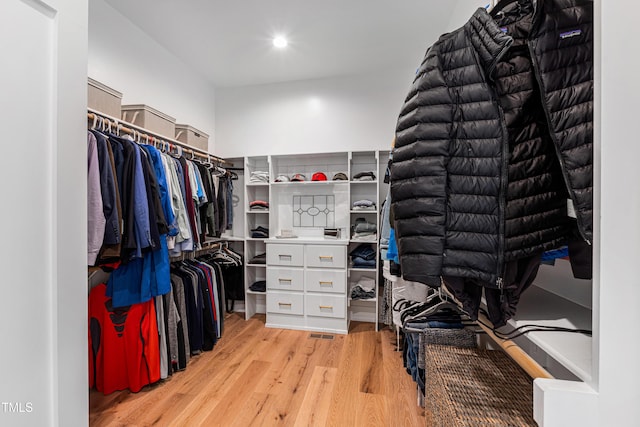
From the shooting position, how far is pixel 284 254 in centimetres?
280

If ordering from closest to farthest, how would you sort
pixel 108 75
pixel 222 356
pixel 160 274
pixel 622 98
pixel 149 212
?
pixel 622 98 < pixel 149 212 < pixel 160 274 < pixel 108 75 < pixel 222 356

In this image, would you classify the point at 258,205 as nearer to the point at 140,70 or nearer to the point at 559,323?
the point at 140,70

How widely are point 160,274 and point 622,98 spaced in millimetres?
2213

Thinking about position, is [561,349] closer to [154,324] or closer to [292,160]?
[154,324]

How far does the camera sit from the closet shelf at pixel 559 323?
0.60 metres

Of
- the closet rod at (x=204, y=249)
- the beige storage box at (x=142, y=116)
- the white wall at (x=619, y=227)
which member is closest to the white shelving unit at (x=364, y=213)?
the closet rod at (x=204, y=249)

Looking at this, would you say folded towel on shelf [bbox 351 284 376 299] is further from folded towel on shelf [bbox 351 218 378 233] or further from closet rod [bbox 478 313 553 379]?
closet rod [bbox 478 313 553 379]

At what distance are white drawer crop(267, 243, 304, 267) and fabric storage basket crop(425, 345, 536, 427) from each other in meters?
1.63

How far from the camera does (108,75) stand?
206cm

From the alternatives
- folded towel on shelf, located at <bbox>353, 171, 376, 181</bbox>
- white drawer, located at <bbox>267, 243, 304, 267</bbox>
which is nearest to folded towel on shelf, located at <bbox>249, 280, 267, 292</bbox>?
white drawer, located at <bbox>267, 243, 304, 267</bbox>

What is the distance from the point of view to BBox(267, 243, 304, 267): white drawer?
277 cm

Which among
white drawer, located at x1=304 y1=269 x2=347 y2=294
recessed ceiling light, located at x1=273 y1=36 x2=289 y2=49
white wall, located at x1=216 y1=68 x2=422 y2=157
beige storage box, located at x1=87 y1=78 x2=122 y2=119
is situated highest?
recessed ceiling light, located at x1=273 y1=36 x2=289 y2=49

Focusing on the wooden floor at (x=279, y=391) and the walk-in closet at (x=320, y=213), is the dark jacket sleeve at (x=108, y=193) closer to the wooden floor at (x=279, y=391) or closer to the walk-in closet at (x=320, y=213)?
the walk-in closet at (x=320, y=213)

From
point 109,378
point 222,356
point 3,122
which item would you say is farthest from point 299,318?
point 3,122
